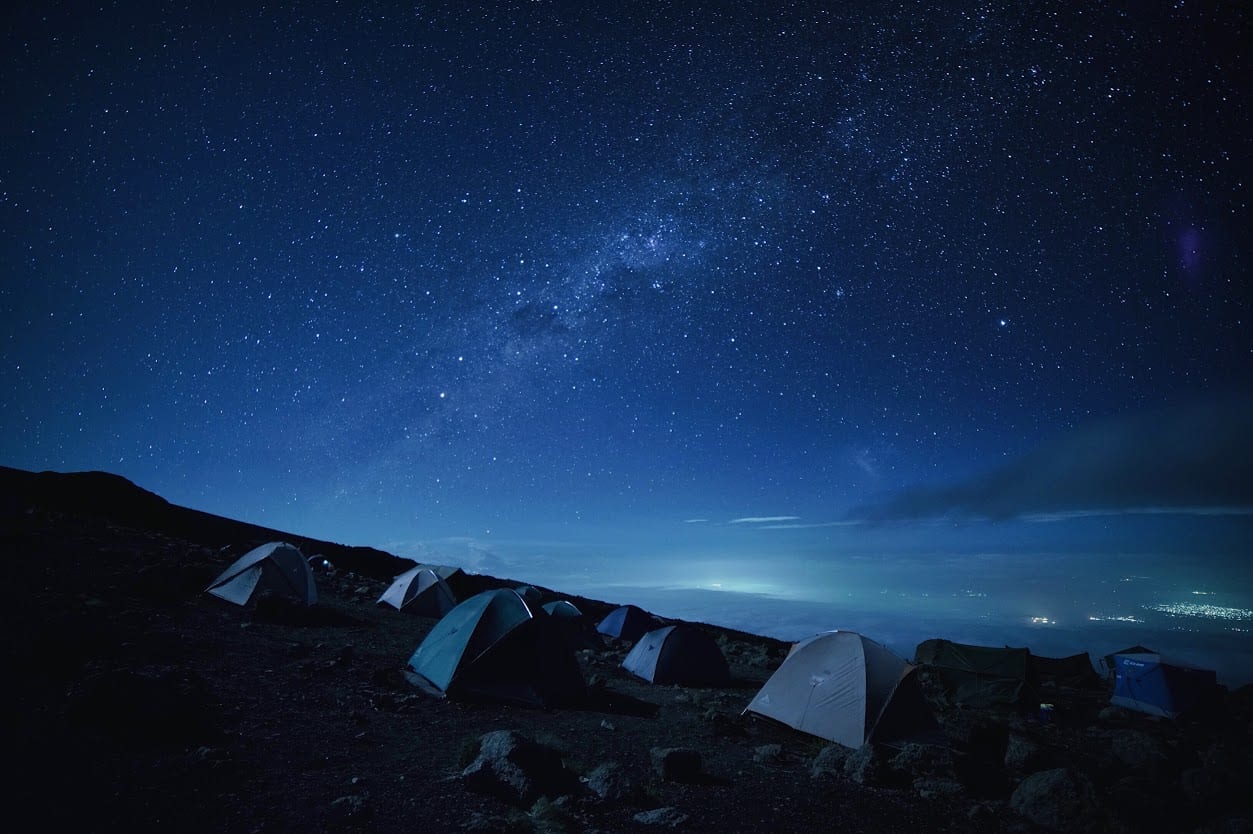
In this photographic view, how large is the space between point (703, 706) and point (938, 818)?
635 centimetres

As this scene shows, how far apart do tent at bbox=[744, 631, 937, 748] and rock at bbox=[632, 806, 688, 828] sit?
4.87 metres

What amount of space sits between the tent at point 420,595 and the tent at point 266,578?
4228 mm

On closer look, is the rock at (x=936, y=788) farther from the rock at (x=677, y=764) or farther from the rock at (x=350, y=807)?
the rock at (x=350, y=807)

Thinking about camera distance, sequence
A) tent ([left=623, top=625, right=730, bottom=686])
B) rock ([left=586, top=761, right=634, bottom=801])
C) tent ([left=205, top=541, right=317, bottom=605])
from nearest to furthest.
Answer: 1. rock ([left=586, top=761, right=634, bottom=801])
2. tent ([left=205, top=541, right=317, bottom=605])
3. tent ([left=623, top=625, right=730, bottom=686])

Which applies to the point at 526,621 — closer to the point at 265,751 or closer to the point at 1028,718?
the point at 265,751

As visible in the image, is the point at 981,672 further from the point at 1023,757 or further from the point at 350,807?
the point at 350,807

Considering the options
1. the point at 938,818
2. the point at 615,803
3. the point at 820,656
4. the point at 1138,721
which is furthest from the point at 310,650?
the point at 1138,721

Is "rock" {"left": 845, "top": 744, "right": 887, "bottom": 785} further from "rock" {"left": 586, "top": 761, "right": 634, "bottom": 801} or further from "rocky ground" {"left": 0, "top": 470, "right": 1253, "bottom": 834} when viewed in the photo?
"rock" {"left": 586, "top": 761, "right": 634, "bottom": 801}

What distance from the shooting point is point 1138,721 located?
18.8 metres

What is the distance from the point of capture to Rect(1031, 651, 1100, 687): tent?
26469 millimetres

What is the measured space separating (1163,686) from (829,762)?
21503 millimetres

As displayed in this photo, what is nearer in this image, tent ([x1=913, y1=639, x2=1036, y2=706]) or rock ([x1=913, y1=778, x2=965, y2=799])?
rock ([x1=913, y1=778, x2=965, y2=799])

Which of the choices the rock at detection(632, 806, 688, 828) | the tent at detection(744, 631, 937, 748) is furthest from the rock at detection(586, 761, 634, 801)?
the tent at detection(744, 631, 937, 748)

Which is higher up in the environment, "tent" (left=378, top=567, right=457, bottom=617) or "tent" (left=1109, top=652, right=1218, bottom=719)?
"tent" (left=378, top=567, right=457, bottom=617)
